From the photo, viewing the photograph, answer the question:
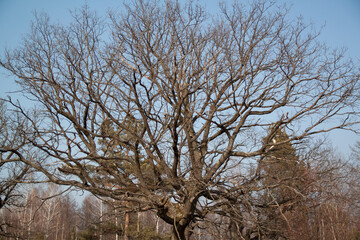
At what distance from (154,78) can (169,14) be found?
1.78m

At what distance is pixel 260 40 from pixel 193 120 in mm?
2902

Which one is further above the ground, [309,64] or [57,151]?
[309,64]

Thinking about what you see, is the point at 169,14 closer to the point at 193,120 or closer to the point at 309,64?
the point at 193,120

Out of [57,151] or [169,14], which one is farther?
[169,14]

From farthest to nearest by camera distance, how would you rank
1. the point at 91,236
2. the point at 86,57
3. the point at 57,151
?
the point at 91,236, the point at 86,57, the point at 57,151

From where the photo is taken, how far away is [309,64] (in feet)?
28.8

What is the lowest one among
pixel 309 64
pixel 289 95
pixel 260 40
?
pixel 289 95

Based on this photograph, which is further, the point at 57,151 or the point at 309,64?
the point at 309,64

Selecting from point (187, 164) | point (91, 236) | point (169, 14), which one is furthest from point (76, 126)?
point (91, 236)

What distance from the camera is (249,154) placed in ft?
27.6

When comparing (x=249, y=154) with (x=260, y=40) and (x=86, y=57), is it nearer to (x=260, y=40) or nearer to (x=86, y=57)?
(x=260, y=40)

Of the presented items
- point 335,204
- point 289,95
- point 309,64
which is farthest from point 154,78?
point 335,204

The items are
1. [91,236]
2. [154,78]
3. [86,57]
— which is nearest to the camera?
[154,78]

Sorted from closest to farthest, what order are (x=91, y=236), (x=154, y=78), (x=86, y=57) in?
(x=154, y=78)
(x=86, y=57)
(x=91, y=236)
